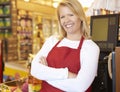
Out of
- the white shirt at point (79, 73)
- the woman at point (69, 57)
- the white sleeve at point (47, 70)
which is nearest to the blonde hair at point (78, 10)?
the woman at point (69, 57)

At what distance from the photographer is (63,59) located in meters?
1.80

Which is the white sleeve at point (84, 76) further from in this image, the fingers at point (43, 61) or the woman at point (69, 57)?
the fingers at point (43, 61)

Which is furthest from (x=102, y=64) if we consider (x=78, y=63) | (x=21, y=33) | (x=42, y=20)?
(x=42, y=20)

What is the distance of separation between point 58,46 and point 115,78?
0.48 metres

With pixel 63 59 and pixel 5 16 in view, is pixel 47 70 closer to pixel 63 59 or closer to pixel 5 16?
pixel 63 59

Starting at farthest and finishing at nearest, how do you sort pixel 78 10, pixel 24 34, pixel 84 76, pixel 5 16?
1. pixel 24 34
2. pixel 5 16
3. pixel 78 10
4. pixel 84 76

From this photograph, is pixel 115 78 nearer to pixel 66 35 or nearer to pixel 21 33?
pixel 66 35

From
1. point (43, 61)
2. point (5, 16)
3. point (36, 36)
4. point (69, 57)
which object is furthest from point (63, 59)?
point (36, 36)

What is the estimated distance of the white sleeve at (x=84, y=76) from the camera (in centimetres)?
168

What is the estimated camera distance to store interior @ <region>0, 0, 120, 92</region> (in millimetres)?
2004

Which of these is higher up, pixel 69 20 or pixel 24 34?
pixel 69 20

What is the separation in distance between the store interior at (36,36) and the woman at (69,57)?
161 mm

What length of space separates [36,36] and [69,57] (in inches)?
246

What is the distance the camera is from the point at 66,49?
1.82 m
